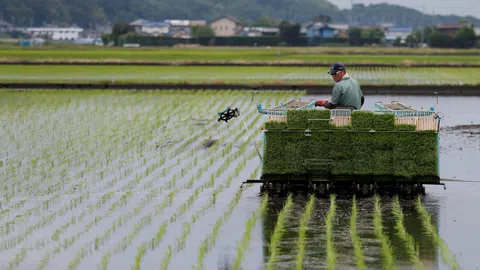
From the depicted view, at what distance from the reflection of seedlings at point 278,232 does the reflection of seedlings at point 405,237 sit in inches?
48.4

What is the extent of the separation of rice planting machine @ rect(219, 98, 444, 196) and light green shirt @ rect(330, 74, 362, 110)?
1.16 feet

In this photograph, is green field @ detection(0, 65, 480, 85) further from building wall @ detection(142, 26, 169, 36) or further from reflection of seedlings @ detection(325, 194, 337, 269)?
building wall @ detection(142, 26, 169, 36)

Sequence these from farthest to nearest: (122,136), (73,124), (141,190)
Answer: (73,124)
(122,136)
(141,190)

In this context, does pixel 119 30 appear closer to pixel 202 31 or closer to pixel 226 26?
pixel 202 31

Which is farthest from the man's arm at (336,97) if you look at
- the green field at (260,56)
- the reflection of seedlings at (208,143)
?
the green field at (260,56)

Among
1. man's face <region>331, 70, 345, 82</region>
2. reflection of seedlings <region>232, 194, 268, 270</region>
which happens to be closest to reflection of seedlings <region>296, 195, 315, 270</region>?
reflection of seedlings <region>232, 194, 268, 270</region>

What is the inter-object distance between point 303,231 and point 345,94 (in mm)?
3456

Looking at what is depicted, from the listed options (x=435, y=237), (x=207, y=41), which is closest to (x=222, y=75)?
(x=435, y=237)

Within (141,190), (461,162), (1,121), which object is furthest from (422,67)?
(141,190)

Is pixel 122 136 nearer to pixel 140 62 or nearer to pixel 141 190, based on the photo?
pixel 141 190

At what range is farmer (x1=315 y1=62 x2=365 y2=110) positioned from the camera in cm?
1451

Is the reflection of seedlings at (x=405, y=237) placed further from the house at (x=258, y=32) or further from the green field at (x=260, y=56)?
the house at (x=258, y=32)

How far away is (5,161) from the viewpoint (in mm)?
18047

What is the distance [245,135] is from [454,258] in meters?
12.9
